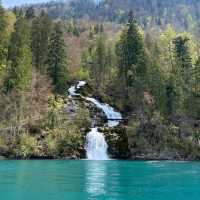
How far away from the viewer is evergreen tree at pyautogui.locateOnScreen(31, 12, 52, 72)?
242ft

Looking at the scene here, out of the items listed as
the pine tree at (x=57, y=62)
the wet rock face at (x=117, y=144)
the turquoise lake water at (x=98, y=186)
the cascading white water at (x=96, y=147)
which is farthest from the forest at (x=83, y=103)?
the turquoise lake water at (x=98, y=186)

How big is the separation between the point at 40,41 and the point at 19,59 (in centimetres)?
1200

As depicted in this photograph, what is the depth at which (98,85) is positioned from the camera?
3140 inches

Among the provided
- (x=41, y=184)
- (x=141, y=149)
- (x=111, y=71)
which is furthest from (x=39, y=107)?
(x=41, y=184)

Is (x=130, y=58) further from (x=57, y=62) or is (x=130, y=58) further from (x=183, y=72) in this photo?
(x=57, y=62)

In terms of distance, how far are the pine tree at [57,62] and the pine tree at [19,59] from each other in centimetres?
399

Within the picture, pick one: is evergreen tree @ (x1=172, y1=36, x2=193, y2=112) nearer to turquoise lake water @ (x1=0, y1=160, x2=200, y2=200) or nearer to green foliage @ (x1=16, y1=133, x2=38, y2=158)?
green foliage @ (x1=16, y1=133, x2=38, y2=158)

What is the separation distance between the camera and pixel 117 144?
57.0m

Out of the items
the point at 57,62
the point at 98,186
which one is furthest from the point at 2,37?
the point at 98,186

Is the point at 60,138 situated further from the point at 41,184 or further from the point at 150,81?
the point at 41,184

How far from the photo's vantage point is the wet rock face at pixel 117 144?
56531 mm

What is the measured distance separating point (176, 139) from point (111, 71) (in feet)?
98.2

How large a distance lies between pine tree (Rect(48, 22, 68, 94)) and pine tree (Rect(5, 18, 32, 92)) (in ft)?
13.1

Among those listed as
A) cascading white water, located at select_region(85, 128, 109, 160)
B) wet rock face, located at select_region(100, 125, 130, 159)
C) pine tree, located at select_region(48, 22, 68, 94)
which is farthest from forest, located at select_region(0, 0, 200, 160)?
cascading white water, located at select_region(85, 128, 109, 160)
